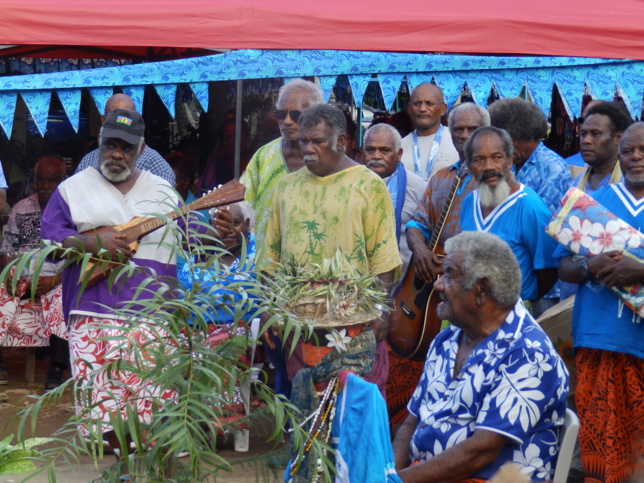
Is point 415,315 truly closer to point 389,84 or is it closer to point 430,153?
point 430,153

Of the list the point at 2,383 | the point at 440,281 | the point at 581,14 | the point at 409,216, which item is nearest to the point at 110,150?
the point at 409,216

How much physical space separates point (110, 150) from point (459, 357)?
227 cm

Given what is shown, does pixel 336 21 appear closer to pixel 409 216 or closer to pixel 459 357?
pixel 409 216

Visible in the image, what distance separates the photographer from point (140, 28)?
6680 millimetres

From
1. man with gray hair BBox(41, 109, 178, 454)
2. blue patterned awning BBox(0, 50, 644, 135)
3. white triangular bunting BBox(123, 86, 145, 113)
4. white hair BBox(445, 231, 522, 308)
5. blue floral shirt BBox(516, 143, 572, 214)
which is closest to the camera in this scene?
white hair BBox(445, 231, 522, 308)

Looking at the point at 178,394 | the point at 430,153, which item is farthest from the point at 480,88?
the point at 178,394

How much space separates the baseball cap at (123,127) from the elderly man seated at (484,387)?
2.01 m

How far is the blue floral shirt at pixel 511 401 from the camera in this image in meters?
3.06

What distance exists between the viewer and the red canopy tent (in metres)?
6.58

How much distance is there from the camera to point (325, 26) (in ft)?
22.7

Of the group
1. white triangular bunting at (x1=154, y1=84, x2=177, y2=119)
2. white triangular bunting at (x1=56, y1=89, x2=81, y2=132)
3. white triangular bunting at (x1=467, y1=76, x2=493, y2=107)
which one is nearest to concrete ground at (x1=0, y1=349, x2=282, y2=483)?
white triangular bunting at (x1=56, y1=89, x2=81, y2=132)

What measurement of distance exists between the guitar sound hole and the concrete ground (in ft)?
3.57

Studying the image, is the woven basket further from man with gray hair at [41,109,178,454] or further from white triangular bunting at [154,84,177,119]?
white triangular bunting at [154,84,177,119]

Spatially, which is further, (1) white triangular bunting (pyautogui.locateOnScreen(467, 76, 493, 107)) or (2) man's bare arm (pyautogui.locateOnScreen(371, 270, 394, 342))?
(1) white triangular bunting (pyautogui.locateOnScreen(467, 76, 493, 107))
